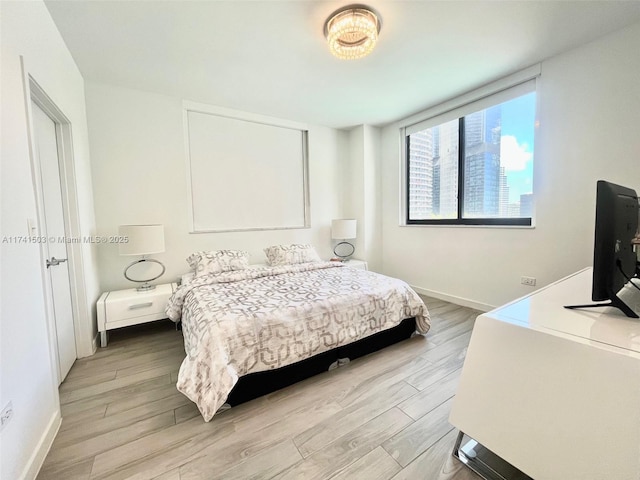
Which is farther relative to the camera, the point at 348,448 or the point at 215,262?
the point at 215,262

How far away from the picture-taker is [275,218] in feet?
12.5

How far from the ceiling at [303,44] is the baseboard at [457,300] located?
2488 millimetres

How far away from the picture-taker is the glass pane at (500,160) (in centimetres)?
A: 271

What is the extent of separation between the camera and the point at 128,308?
246cm

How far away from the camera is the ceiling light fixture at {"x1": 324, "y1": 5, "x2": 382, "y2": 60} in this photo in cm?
177

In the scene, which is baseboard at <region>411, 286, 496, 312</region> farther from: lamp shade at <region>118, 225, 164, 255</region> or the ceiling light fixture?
lamp shade at <region>118, 225, 164, 255</region>

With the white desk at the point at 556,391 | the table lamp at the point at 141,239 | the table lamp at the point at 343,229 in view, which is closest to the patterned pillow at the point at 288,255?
the table lamp at the point at 343,229

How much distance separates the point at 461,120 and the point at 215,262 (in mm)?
3446

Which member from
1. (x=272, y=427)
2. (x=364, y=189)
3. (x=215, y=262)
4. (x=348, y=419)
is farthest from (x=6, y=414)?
(x=364, y=189)

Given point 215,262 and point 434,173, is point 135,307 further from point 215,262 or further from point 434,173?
point 434,173

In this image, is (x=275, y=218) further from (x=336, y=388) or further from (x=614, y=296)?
(x=614, y=296)

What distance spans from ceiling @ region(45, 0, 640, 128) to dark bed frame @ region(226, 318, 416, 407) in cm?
241

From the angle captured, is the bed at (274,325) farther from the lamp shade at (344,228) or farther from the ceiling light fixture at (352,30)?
the ceiling light fixture at (352,30)

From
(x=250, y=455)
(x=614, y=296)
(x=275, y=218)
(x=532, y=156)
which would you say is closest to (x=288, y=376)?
(x=250, y=455)
